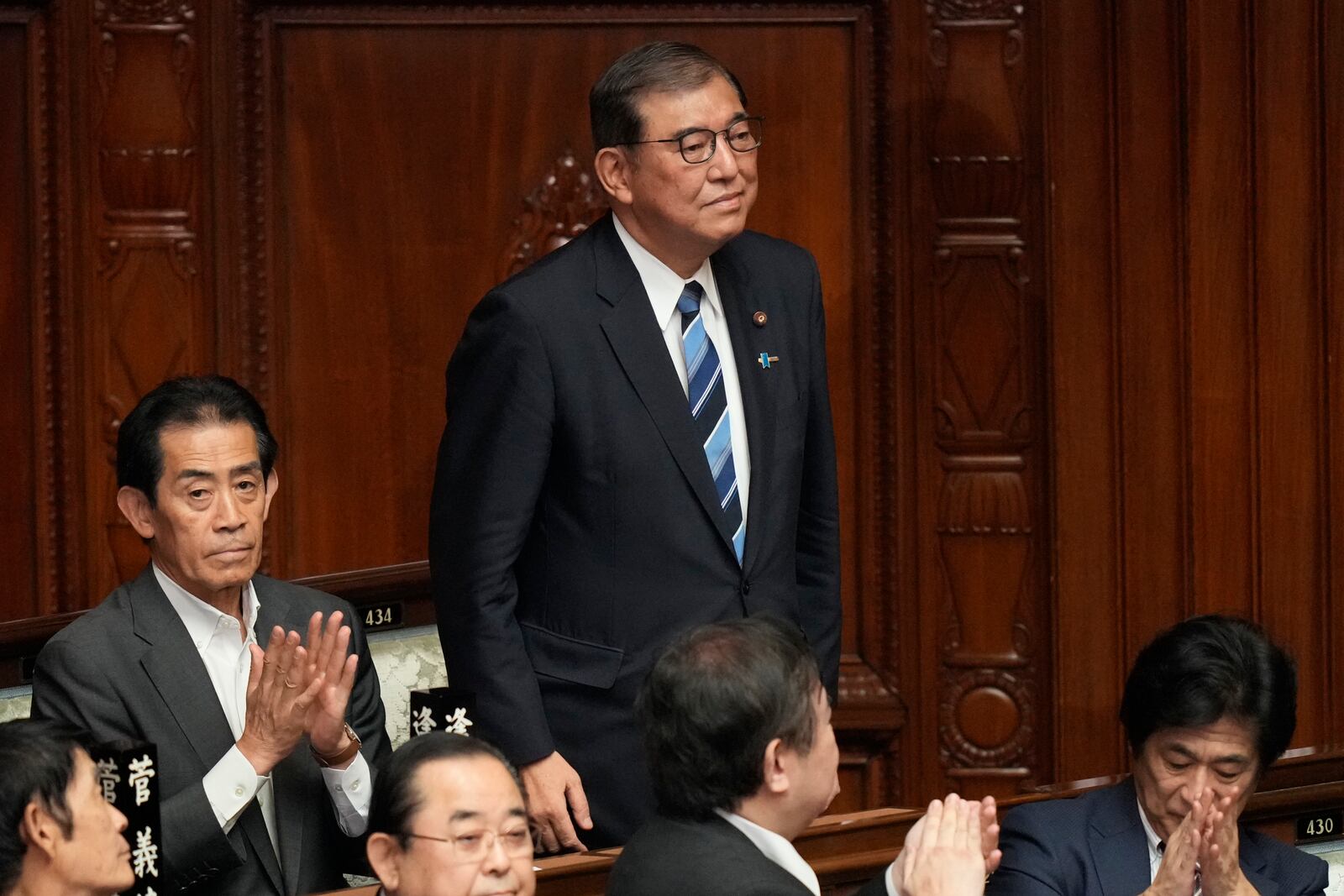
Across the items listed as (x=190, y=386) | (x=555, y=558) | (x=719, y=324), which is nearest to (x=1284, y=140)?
(x=719, y=324)

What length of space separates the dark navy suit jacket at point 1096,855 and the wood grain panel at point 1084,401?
1.38m

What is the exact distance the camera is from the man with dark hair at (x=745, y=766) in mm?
2035

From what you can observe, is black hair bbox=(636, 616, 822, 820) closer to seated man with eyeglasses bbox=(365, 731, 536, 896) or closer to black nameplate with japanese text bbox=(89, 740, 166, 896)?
seated man with eyeglasses bbox=(365, 731, 536, 896)

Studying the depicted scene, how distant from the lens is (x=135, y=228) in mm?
3973

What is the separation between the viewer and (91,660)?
8.50 feet

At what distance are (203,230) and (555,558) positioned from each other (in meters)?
1.57

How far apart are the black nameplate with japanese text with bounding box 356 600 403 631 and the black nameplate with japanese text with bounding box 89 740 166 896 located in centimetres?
107

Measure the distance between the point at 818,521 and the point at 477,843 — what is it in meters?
1.01

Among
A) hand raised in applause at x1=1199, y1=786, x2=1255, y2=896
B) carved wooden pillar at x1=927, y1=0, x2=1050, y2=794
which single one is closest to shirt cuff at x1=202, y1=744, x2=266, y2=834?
hand raised in applause at x1=1199, y1=786, x2=1255, y2=896

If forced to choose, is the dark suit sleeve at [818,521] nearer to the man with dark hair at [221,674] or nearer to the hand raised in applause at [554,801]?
the hand raised in applause at [554,801]

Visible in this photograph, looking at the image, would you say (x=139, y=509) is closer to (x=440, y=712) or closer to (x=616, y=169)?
(x=440, y=712)

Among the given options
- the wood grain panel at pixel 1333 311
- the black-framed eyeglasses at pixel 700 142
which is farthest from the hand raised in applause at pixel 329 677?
the wood grain panel at pixel 1333 311

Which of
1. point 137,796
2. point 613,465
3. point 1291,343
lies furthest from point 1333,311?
point 137,796

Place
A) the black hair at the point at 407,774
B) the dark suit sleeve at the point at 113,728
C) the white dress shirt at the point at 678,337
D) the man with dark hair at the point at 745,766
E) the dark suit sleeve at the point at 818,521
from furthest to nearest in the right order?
the dark suit sleeve at the point at 818,521 < the white dress shirt at the point at 678,337 < the dark suit sleeve at the point at 113,728 < the black hair at the point at 407,774 < the man with dark hair at the point at 745,766
